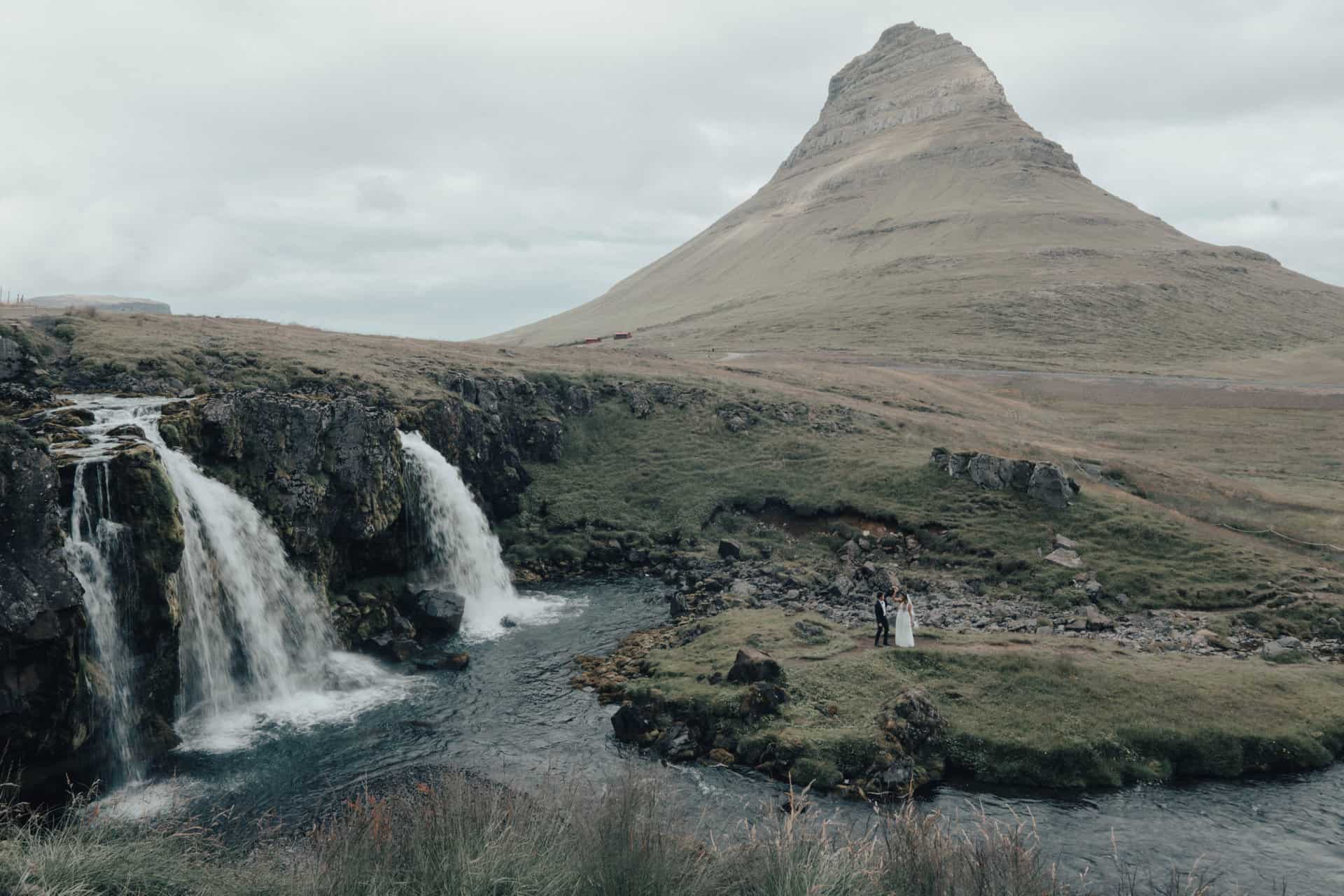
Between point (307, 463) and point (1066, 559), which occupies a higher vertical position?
point (307, 463)

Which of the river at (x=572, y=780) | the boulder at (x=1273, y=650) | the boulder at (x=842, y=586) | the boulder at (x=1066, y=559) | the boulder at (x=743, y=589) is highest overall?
the boulder at (x=1066, y=559)

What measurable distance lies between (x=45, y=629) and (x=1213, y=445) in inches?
3036

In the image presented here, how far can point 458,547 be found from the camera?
40188 mm

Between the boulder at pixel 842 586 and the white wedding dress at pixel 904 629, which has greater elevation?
the white wedding dress at pixel 904 629

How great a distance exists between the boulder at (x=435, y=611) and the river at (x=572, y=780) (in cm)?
449

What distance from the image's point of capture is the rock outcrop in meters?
42.0

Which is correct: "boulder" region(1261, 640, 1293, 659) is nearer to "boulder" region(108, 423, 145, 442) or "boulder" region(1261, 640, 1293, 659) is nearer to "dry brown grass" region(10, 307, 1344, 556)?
"dry brown grass" region(10, 307, 1344, 556)

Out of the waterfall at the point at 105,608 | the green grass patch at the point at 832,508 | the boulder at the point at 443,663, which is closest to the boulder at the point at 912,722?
the green grass patch at the point at 832,508

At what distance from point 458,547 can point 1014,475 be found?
98.1ft

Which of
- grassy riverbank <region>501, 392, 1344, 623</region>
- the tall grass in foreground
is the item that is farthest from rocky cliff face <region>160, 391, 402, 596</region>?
the tall grass in foreground

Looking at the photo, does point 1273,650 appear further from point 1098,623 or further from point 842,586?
point 842,586

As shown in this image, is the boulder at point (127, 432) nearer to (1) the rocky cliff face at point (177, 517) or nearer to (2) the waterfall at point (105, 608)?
(1) the rocky cliff face at point (177, 517)

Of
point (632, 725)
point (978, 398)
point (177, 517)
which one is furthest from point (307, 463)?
point (978, 398)

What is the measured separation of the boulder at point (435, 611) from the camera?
1307 inches
